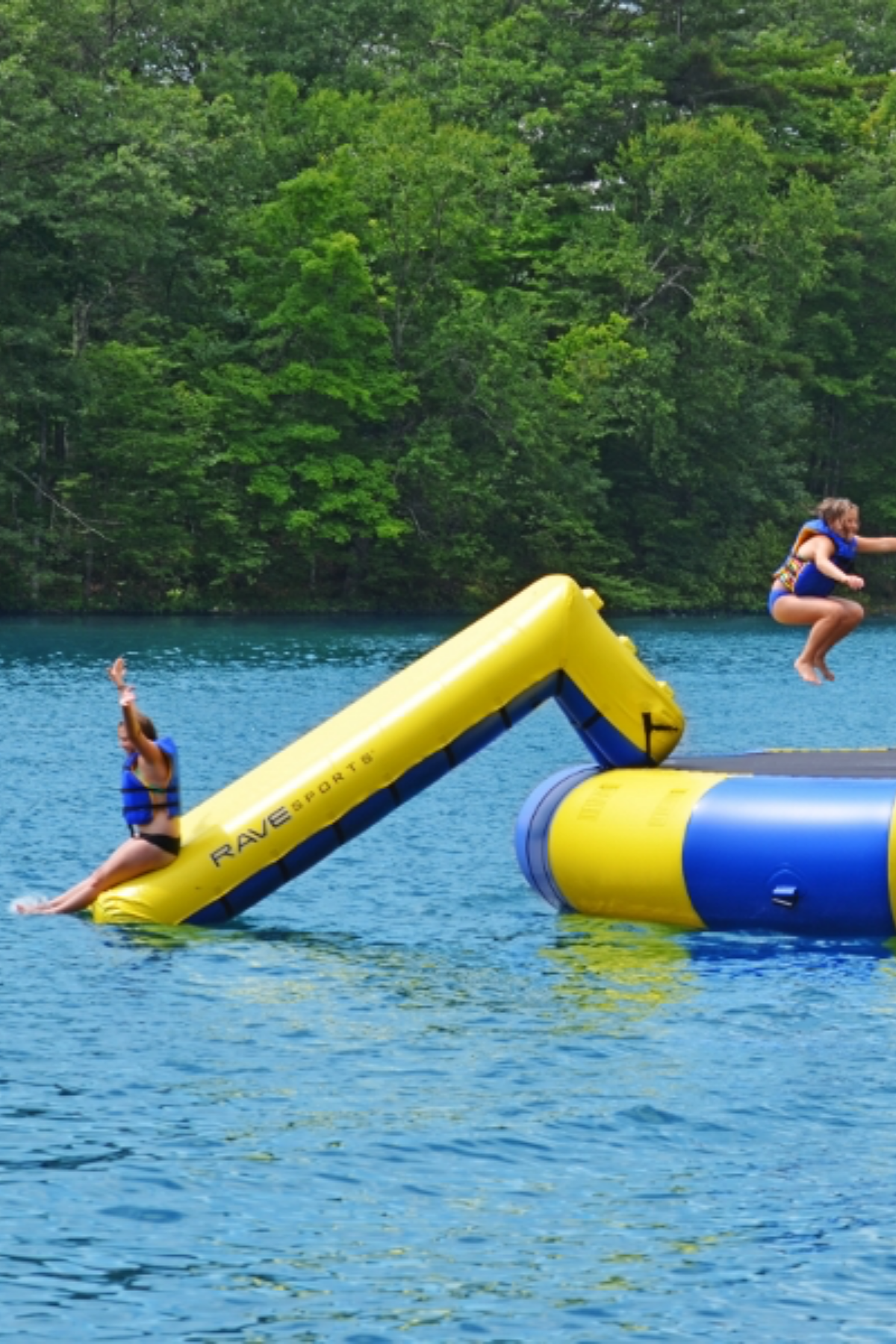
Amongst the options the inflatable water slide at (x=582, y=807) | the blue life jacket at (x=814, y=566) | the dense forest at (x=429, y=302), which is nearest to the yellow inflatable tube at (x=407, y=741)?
the inflatable water slide at (x=582, y=807)

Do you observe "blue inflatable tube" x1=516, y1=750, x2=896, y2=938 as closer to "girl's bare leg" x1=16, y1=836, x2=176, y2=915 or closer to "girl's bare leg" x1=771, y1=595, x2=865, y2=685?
"girl's bare leg" x1=771, y1=595, x2=865, y2=685

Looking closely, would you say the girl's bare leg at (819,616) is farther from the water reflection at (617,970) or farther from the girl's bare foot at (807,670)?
the water reflection at (617,970)

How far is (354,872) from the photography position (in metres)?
17.0

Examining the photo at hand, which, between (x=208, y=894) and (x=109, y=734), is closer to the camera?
(x=208, y=894)

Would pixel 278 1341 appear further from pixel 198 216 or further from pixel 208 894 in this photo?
pixel 198 216

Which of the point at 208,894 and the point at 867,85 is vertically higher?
the point at 867,85

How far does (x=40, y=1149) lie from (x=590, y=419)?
5103 centimetres

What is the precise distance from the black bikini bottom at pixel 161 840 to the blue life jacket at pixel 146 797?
0.06 metres

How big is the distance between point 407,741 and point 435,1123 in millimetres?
4438

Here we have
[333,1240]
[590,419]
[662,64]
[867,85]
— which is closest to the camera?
[333,1240]

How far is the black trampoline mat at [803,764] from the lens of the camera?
14.1 m

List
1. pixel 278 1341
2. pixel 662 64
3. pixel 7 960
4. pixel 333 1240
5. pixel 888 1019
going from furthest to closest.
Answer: pixel 662 64 < pixel 7 960 < pixel 888 1019 < pixel 333 1240 < pixel 278 1341

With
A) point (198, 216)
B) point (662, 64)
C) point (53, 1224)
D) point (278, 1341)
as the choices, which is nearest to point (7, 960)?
point (53, 1224)

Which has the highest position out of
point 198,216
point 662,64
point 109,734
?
point 662,64
